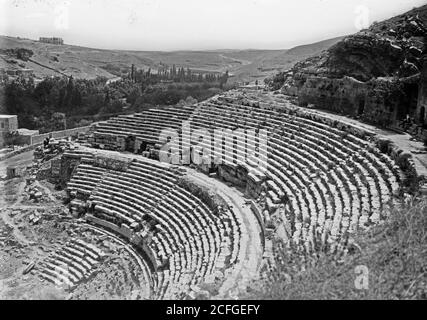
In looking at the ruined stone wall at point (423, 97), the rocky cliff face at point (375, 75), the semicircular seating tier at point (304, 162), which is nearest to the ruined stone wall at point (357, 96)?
the rocky cliff face at point (375, 75)

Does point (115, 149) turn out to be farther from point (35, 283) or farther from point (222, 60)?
point (222, 60)

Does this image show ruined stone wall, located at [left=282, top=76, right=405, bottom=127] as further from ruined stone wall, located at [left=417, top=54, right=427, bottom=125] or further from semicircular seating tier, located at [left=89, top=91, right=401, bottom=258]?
semicircular seating tier, located at [left=89, top=91, right=401, bottom=258]

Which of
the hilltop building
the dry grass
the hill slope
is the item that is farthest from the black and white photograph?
the hilltop building

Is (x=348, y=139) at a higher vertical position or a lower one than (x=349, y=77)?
lower

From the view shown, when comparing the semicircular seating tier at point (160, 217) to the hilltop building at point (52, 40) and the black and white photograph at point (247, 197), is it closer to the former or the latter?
the black and white photograph at point (247, 197)

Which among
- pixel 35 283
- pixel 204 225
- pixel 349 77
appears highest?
pixel 349 77

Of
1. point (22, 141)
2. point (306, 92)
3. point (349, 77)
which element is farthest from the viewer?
point (22, 141)

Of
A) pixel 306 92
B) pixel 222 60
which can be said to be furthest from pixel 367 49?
pixel 222 60

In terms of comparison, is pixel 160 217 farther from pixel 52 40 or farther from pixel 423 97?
pixel 52 40
